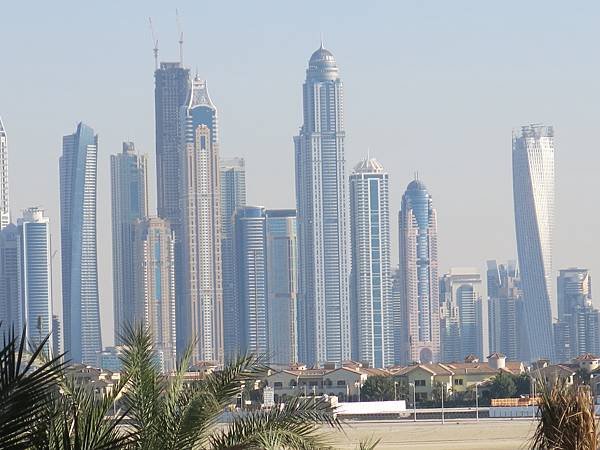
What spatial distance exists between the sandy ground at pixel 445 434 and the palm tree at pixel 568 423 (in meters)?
35.9

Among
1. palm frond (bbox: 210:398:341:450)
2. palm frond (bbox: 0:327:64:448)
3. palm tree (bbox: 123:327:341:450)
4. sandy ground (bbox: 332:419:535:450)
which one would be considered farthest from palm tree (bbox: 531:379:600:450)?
sandy ground (bbox: 332:419:535:450)

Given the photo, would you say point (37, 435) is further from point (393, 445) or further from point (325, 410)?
point (393, 445)

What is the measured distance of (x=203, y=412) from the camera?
12703mm

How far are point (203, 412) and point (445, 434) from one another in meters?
48.1

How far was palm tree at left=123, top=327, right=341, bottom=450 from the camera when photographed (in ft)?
41.0

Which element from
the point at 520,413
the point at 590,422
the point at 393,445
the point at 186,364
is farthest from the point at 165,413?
the point at 520,413

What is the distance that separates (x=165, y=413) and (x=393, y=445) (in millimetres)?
41642

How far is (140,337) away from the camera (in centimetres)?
1339

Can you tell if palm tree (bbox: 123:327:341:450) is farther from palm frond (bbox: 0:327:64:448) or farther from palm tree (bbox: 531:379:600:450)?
palm frond (bbox: 0:327:64:448)

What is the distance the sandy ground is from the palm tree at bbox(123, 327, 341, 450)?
32.9 meters

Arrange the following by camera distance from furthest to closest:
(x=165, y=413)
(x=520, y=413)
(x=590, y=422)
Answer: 1. (x=520, y=413)
2. (x=165, y=413)
3. (x=590, y=422)

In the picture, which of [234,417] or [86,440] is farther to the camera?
[234,417]

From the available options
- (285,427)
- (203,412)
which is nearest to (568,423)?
(285,427)

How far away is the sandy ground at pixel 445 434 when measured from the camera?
168 ft
